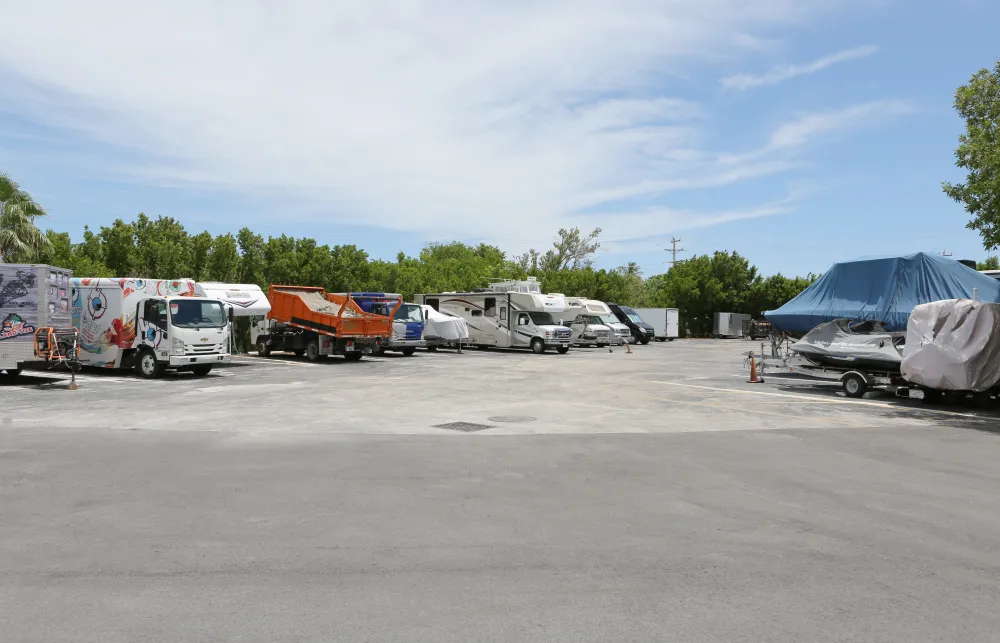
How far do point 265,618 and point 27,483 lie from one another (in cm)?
481

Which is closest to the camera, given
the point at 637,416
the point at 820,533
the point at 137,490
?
the point at 820,533

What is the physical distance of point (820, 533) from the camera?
5.98 metres

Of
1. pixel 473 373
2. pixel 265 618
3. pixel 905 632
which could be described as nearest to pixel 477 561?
pixel 265 618

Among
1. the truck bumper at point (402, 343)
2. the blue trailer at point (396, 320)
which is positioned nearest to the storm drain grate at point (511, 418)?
the blue trailer at point (396, 320)

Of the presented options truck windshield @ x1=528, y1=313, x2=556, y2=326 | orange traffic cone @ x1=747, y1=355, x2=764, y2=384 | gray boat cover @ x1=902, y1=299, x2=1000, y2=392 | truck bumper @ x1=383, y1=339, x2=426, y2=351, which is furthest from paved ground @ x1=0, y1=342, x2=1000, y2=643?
truck windshield @ x1=528, y1=313, x2=556, y2=326

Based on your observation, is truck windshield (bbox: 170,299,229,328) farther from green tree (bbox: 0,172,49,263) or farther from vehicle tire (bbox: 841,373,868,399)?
vehicle tire (bbox: 841,373,868,399)

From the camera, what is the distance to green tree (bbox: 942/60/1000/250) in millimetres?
19219

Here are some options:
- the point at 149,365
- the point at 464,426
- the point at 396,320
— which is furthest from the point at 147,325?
the point at 464,426

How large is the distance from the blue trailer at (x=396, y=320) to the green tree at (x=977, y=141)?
1924cm

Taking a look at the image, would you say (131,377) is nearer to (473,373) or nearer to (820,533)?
(473,373)

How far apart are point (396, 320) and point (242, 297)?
598cm

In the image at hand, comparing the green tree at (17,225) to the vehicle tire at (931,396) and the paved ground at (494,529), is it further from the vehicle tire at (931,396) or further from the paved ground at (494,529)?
the vehicle tire at (931,396)

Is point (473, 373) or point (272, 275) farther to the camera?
point (272, 275)

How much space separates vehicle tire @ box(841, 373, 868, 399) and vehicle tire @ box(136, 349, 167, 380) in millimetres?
17341
